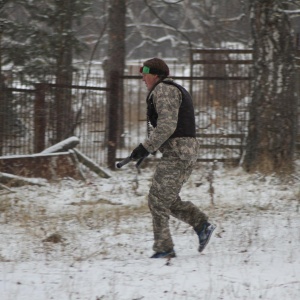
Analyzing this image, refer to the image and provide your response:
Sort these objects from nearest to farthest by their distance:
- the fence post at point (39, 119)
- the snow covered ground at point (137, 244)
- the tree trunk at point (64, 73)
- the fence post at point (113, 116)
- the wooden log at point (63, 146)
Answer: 1. the snow covered ground at point (137, 244)
2. the wooden log at point (63, 146)
3. the fence post at point (39, 119)
4. the tree trunk at point (64, 73)
5. the fence post at point (113, 116)

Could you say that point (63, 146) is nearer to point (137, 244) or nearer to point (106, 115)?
point (106, 115)

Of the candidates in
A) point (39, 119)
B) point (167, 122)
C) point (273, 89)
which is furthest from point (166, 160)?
point (39, 119)

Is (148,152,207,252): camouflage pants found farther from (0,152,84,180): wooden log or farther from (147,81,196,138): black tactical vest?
(0,152,84,180): wooden log

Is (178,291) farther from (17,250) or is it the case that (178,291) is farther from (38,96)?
(38,96)

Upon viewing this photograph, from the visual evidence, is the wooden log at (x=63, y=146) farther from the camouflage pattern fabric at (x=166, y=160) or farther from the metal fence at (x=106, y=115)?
the camouflage pattern fabric at (x=166, y=160)

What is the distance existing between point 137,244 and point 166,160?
128cm

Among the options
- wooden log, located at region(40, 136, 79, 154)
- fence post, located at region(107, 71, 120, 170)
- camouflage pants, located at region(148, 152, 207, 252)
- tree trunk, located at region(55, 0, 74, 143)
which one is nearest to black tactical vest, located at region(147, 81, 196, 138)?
camouflage pants, located at region(148, 152, 207, 252)

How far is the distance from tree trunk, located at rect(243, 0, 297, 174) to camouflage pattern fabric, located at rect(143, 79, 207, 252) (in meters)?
5.18

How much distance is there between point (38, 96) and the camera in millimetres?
11750

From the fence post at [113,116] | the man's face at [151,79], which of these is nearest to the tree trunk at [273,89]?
the fence post at [113,116]

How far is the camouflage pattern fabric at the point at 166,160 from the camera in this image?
6008 millimetres

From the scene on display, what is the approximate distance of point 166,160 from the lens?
624cm

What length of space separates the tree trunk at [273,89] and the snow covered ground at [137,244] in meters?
0.58

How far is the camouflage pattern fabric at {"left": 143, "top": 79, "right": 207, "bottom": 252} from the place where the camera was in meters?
6.01
